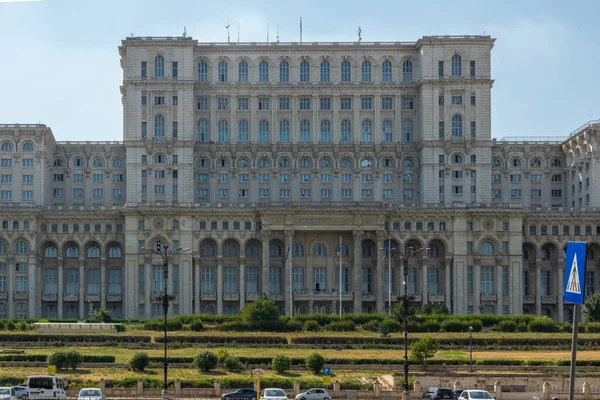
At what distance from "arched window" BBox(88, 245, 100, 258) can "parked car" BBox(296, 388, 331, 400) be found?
86.2 meters

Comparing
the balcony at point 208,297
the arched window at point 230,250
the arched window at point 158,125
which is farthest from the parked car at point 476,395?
the arched window at point 158,125

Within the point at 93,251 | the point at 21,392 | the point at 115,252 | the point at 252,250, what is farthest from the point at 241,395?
the point at 93,251

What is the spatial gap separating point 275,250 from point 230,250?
22.6 feet

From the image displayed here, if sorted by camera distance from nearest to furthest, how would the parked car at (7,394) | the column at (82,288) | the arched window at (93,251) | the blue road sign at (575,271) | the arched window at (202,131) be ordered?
the blue road sign at (575,271)
the parked car at (7,394)
the column at (82,288)
the arched window at (93,251)
the arched window at (202,131)

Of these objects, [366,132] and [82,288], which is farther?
[366,132]

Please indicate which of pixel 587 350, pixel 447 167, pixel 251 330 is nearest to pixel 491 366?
pixel 587 350

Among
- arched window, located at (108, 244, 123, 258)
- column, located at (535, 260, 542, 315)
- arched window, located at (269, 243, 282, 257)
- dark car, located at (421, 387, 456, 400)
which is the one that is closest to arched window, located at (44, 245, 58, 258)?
arched window, located at (108, 244, 123, 258)

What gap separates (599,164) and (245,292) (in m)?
57.3

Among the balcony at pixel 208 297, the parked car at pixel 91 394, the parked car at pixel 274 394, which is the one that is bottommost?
the parked car at pixel 274 394

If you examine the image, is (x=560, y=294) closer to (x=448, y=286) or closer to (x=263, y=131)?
(x=448, y=286)

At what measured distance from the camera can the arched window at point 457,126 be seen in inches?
6225

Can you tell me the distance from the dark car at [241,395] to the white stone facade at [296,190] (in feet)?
238

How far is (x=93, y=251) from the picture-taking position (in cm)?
15538

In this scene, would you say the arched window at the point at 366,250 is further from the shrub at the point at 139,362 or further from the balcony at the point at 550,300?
the shrub at the point at 139,362
